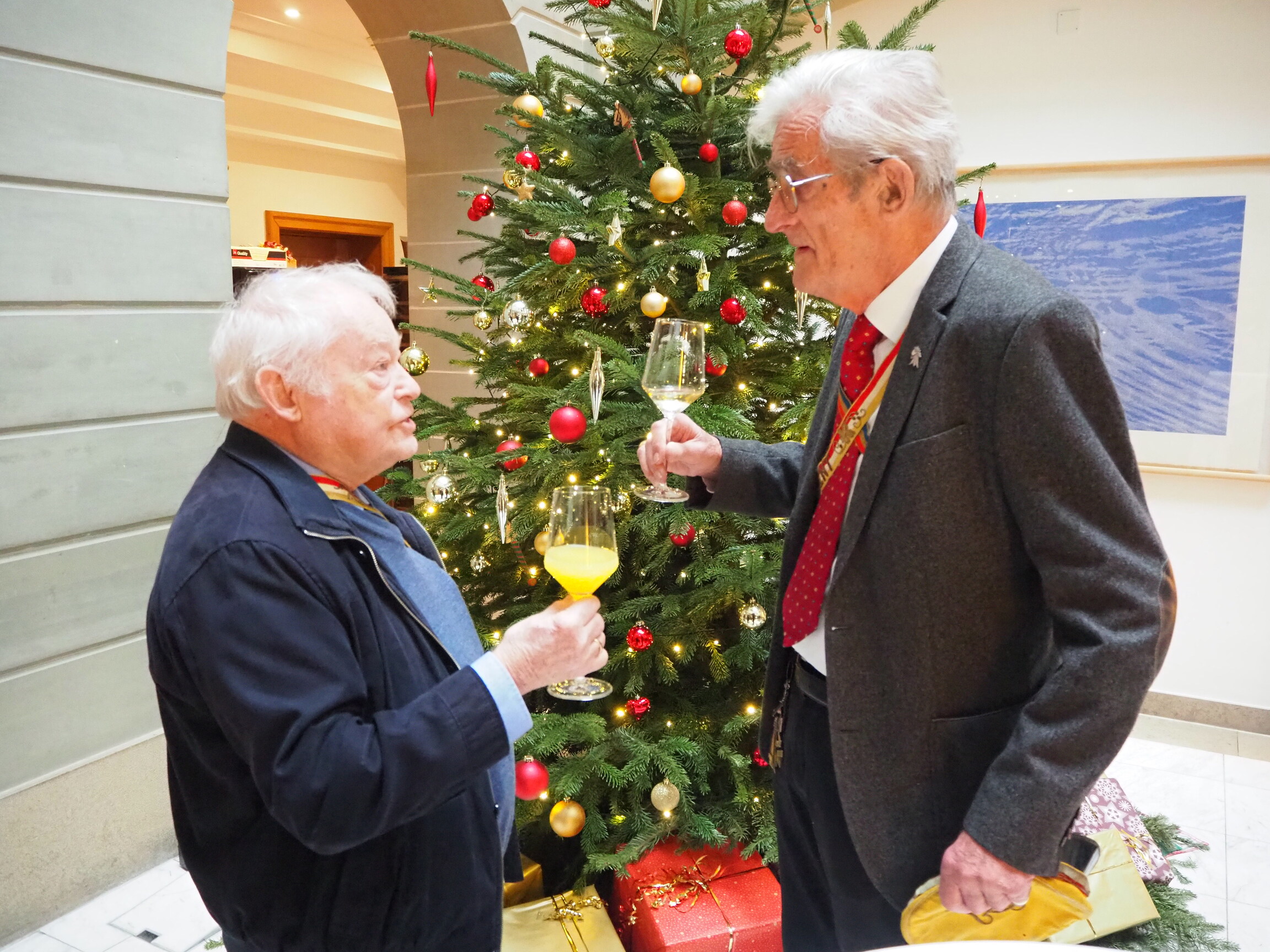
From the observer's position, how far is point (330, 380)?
1.28 meters

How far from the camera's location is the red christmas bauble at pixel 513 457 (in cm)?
235

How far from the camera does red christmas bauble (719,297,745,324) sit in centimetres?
220

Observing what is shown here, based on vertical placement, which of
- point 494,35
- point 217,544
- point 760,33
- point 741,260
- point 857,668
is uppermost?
point 494,35

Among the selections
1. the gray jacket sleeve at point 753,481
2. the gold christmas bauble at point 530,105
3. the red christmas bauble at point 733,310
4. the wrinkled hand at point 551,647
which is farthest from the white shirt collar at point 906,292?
the gold christmas bauble at point 530,105

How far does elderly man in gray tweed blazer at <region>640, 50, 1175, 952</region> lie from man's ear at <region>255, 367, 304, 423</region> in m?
0.79

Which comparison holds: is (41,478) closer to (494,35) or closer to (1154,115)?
(494,35)

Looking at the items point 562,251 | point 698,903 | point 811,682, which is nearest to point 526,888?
point 698,903

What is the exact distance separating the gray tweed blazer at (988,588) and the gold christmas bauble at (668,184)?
37.2 inches

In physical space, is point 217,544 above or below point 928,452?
below

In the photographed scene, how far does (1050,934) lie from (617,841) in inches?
52.3

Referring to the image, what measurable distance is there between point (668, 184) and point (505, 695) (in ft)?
4.59

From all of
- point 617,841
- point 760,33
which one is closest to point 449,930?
point 617,841

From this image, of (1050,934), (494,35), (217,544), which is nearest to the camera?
(217,544)

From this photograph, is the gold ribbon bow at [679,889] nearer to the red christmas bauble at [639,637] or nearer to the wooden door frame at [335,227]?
the red christmas bauble at [639,637]
